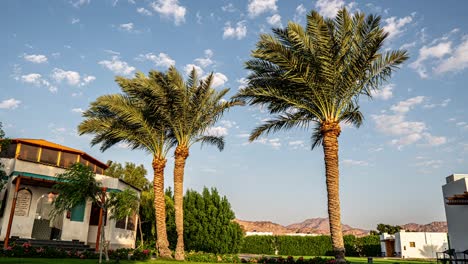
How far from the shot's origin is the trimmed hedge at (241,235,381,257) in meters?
53.2

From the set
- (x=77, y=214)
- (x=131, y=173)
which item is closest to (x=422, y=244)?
(x=131, y=173)

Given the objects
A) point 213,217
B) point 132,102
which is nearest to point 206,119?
point 132,102

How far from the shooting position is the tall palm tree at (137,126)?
21234 mm

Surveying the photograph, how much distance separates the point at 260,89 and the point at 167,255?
36.5 ft

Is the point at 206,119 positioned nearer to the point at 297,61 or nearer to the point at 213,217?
the point at 297,61

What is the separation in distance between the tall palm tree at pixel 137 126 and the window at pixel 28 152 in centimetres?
394

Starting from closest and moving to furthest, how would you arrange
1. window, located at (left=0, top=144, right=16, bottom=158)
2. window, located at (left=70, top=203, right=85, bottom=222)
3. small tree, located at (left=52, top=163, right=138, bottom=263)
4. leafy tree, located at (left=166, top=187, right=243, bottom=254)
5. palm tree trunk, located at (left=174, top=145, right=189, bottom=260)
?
1. small tree, located at (left=52, top=163, right=138, bottom=263)
2. palm tree trunk, located at (left=174, top=145, right=189, bottom=260)
3. window, located at (left=70, top=203, right=85, bottom=222)
4. window, located at (left=0, top=144, right=16, bottom=158)
5. leafy tree, located at (left=166, top=187, right=243, bottom=254)

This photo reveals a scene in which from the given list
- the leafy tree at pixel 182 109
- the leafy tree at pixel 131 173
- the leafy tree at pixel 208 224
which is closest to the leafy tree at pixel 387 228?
the leafy tree at pixel 131 173

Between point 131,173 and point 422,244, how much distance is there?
131ft

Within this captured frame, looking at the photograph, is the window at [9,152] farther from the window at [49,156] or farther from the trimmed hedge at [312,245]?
the trimmed hedge at [312,245]

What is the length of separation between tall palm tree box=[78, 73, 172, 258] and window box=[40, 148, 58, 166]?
3420 mm

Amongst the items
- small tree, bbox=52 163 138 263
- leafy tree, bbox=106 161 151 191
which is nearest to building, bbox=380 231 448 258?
leafy tree, bbox=106 161 151 191

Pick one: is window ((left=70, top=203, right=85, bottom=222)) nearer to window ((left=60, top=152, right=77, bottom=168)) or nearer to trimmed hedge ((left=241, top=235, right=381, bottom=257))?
window ((left=60, top=152, right=77, bottom=168))

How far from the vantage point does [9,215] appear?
21.1 meters
